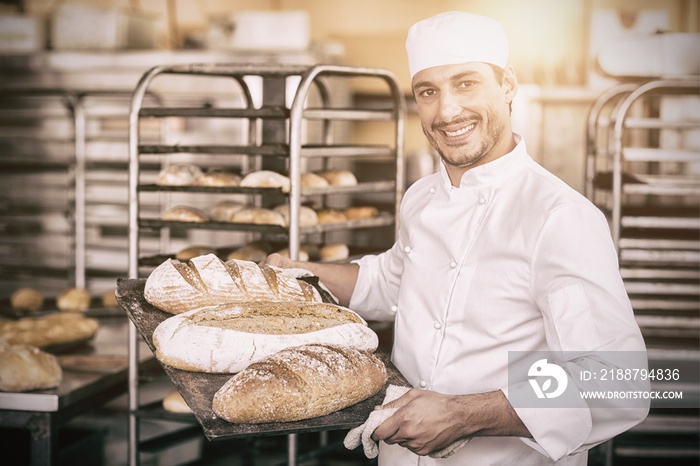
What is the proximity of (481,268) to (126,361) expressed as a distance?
1.45 metres

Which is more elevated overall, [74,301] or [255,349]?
[255,349]

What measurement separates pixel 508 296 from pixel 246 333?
1.70 feet

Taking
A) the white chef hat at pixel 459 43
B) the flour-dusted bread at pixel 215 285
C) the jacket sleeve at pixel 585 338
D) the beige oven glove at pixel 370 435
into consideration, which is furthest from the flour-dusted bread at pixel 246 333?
the white chef hat at pixel 459 43

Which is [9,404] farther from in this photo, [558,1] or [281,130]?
[558,1]

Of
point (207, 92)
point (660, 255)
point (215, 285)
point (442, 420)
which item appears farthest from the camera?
point (207, 92)

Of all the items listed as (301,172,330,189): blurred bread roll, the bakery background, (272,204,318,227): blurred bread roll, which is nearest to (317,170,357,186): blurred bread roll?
(301,172,330,189): blurred bread roll

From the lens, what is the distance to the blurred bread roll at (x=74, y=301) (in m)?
3.45

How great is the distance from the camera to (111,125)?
16.6ft

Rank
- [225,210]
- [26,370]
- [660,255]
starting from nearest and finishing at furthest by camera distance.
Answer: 1. [26,370]
2. [225,210]
3. [660,255]

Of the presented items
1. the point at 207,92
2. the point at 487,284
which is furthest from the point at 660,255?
the point at 207,92

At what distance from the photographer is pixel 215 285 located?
6.09 feet

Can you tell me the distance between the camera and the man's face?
5.44 ft

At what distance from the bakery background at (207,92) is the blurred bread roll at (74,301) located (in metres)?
0.12

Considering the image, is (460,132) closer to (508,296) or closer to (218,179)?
(508,296)
